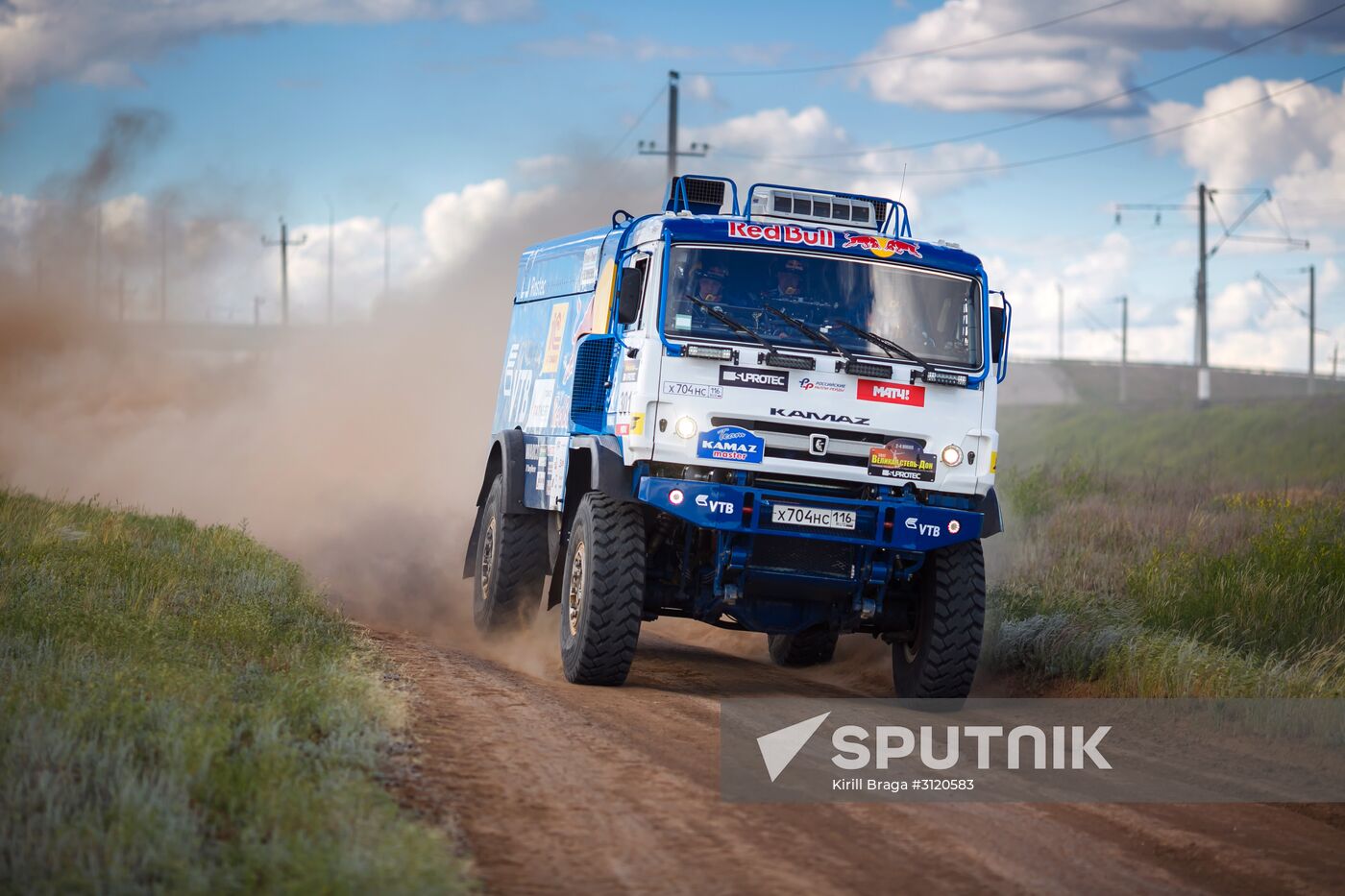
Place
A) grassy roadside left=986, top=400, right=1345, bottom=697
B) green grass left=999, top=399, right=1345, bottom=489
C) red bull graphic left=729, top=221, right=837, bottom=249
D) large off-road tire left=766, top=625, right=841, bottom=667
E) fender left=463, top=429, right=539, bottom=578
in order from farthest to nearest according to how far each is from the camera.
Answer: green grass left=999, top=399, right=1345, bottom=489 → large off-road tire left=766, top=625, right=841, bottom=667 → fender left=463, top=429, right=539, bottom=578 → grassy roadside left=986, top=400, right=1345, bottom=697 → red bull graphic left=729, top=221, right=837, bottom=249

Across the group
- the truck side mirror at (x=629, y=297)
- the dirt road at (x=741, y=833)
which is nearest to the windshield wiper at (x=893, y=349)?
the truck side mirror at (x=629, y=297)

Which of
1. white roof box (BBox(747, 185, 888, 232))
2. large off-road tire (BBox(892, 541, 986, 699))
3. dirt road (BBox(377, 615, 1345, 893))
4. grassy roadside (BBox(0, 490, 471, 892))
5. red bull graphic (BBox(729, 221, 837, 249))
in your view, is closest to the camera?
grassy roadside (BBox(0, 490, 471, 892))

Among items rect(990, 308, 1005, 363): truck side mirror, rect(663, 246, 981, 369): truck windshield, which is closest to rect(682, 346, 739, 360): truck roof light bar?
rect(663, 246, 981, 369): truck windshield

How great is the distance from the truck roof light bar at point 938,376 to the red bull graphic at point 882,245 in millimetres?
961

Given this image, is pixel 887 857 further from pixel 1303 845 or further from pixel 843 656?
pixel 843 656

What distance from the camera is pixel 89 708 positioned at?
7.39m

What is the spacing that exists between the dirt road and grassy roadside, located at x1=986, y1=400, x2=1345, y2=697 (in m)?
3.64

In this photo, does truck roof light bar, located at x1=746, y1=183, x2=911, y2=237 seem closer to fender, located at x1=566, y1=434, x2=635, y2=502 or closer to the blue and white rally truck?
the blue and white rally truck

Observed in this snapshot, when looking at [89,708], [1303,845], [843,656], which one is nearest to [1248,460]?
[843,656]

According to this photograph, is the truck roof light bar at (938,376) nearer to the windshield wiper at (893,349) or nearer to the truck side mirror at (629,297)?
the windshield wiper at (893,349)

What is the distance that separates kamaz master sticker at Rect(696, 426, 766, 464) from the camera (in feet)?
33.4

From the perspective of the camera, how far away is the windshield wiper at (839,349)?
10328mm

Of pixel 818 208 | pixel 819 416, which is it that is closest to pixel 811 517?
pixel 819 416

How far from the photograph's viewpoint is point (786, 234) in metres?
10.8
